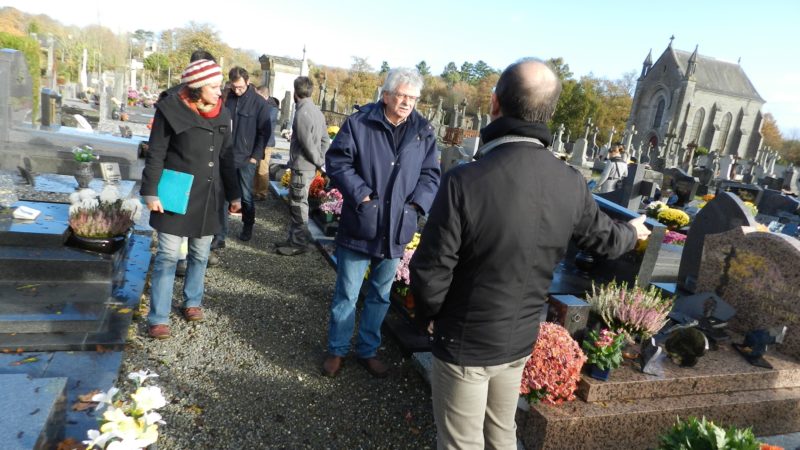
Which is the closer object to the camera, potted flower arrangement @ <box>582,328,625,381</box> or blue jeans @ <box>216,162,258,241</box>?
potted flower arrangement @ <box>582,328,625,381</box>

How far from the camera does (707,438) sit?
2424 mm

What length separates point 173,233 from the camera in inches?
142

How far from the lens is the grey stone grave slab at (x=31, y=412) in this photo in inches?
78.4

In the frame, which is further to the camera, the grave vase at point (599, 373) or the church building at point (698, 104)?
the church building at point (698, 104)

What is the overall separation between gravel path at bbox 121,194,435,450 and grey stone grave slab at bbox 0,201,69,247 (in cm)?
101

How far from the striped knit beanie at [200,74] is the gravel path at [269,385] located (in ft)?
6.20

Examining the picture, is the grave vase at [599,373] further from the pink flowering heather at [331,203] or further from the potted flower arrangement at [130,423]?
the pink flowering heather at [331,203]

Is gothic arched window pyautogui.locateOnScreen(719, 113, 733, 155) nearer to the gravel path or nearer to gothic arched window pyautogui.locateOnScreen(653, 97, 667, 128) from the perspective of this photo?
gothic arched window pyautogui.locateOnScreen(653, 97, 667, 128)

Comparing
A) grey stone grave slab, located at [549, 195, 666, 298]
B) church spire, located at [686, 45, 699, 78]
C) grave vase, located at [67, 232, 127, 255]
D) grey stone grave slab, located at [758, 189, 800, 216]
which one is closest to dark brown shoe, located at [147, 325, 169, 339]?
grave vase, located at [67, 232, 127, 255]

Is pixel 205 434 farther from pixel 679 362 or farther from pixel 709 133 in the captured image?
pixel 709 133

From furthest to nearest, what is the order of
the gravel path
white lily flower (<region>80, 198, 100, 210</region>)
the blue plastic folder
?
white lily flower (<region>80, 198, 100, 210</region>) → the blue plastic folder → the gravel path

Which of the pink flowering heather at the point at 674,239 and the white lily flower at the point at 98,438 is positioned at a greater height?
the pink flowering heather at the point at 674,239

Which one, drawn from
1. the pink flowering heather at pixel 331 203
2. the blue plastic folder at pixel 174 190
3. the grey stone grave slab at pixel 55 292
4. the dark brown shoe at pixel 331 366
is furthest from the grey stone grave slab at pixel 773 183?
the grey stone grave slab at pixel 55 292

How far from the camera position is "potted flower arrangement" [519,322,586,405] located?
3045 mm
